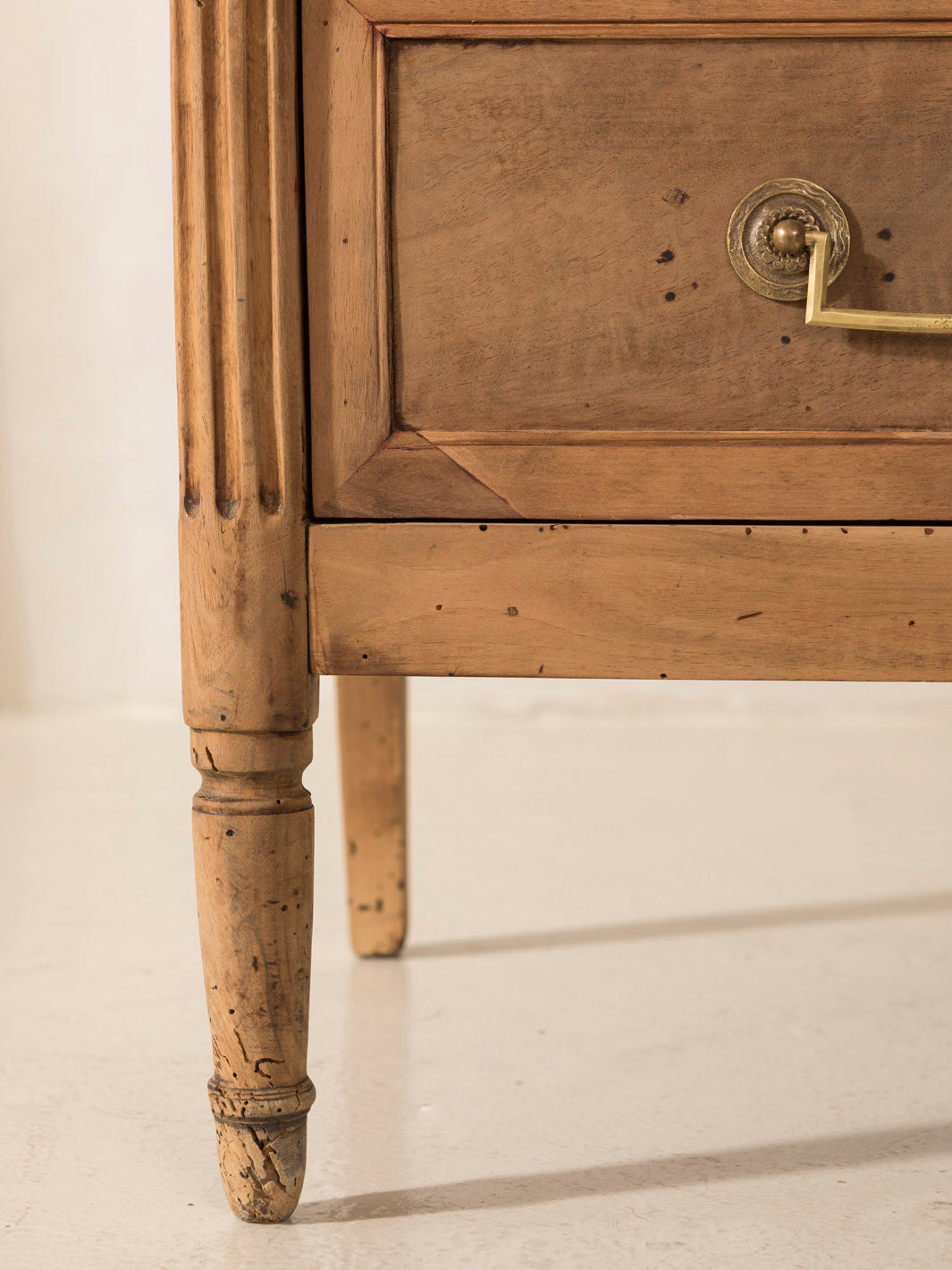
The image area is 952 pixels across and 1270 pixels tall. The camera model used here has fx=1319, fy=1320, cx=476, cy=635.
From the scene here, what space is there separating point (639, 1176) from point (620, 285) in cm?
45

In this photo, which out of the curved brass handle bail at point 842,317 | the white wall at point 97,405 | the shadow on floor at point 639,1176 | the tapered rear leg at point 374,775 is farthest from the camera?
the white wall at point 97,405

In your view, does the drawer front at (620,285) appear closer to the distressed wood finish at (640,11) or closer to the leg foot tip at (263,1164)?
the distressed wood finish at (640,11)

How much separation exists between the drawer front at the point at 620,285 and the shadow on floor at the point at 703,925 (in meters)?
0.56

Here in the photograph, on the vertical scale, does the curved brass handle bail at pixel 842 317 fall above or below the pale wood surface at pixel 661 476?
above

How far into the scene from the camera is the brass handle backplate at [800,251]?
0.55 m

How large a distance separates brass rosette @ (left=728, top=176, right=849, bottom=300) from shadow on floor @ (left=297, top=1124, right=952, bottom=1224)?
0.44 meters

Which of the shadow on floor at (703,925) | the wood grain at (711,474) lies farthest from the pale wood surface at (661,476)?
the shadow on floor at (703,925)

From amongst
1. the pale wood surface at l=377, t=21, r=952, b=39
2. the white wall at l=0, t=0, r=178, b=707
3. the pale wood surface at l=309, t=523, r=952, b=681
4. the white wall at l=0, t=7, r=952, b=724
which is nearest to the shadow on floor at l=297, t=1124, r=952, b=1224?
the pale wood surface at l=309, t=523, r=952, b=681

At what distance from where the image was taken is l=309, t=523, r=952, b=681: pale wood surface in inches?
22.8

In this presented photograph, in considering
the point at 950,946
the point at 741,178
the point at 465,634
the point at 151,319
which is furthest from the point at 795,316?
the point at 151,319

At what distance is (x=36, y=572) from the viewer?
2.11 metres

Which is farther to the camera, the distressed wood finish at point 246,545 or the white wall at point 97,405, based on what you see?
the white wall at point 97,405

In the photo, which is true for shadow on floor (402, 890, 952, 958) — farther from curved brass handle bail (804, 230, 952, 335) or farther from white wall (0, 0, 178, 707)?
white wall (0, 0, 178, 707)

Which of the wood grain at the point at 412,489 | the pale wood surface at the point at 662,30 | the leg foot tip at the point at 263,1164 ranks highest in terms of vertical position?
the pale wood surface at the point at 662,30
